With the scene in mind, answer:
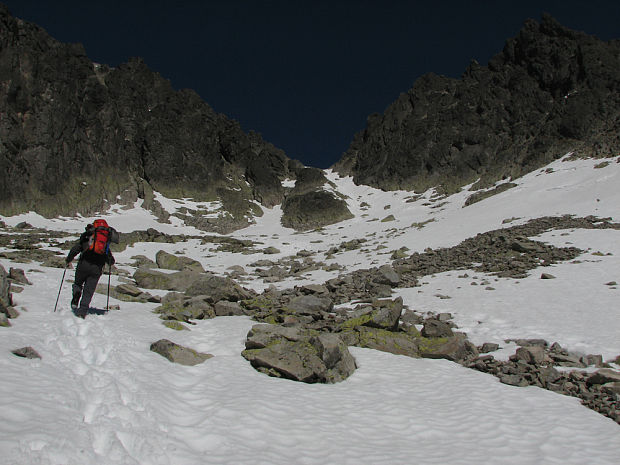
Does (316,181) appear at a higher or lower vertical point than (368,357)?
higher

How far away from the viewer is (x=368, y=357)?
9.57 metres

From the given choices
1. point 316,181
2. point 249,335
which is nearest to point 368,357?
point 249,335

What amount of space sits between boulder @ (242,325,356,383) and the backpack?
435 cm

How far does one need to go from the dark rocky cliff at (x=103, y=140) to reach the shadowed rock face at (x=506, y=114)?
40693 millimetres

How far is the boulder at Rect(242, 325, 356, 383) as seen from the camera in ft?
25.3

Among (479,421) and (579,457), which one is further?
(479,421)

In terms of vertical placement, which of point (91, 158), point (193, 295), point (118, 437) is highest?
point (91, 158)

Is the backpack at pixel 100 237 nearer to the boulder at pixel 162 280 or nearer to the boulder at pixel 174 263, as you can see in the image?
the boulder at pixel 162 280

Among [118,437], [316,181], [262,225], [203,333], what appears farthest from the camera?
[316,181]

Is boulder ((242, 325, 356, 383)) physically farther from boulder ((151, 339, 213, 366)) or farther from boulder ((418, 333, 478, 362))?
boulder ((418, 333, 478, 362))

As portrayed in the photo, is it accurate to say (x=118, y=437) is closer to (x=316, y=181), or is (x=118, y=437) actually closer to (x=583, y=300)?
(x=583, y=300)

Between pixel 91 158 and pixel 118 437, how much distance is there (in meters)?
Result: 87.5

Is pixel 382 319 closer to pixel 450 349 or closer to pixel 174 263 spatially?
pixel 450 349

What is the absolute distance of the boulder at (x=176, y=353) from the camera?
7621mm
